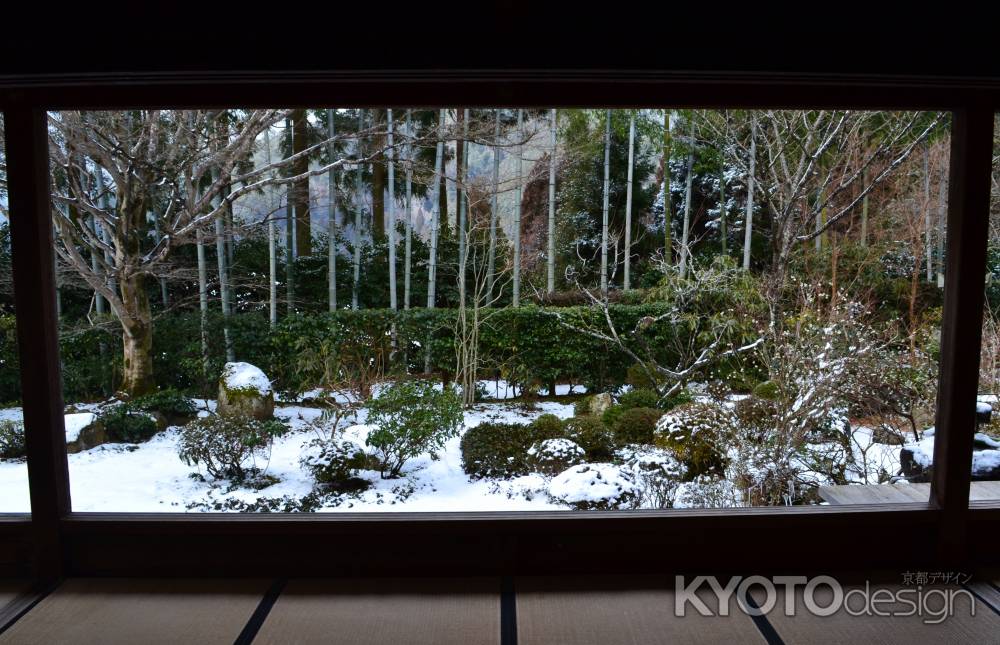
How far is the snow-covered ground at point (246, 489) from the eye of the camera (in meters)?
4.30

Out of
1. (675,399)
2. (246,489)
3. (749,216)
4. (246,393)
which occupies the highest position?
(749,216)

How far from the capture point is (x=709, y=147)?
224 inches

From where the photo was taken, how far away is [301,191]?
5.60 m

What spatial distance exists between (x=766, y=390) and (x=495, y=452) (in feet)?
6.91

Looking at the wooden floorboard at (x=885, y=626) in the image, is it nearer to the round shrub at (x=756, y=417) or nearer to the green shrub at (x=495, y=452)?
the round shrub at (x=756, y=417)

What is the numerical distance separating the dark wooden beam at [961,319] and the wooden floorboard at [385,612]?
1745 millimetres

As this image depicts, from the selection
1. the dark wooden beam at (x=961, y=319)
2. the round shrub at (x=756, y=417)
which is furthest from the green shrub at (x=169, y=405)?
the dark wooden beam at (x=961, y=319)

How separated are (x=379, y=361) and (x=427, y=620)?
3.55 metres

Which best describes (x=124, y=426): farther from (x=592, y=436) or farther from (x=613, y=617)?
(x=613, y=617)

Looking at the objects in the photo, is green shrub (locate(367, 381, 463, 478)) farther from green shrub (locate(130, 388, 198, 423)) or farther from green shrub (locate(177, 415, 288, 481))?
green shrub (locate(130, 388, 198, 423))

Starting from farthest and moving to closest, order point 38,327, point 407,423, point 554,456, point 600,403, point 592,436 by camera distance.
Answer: point 600,403 < point 592,436 < point 554,456 < point 407,423 < point 38,327

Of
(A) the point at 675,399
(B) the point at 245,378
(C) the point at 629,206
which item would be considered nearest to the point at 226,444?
(B) the point at 245,378

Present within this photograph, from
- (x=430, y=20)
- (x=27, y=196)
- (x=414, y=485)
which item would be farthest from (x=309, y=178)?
(x=430, y=20)

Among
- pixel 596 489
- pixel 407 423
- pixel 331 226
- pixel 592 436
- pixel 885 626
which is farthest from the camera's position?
pixel 331 226
